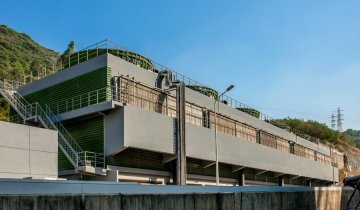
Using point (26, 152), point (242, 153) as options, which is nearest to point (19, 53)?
point (242, 153)

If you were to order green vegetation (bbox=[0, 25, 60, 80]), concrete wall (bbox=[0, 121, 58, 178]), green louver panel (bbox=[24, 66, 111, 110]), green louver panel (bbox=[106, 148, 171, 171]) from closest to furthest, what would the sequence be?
concrete wall (bbox=[0, 121, 58, 178])
green louver panel (bbox=[106, 148, 171, 171])
green louver panel (bbox=[24, 66, 111, 110])
green vegetation (bbox=[0, 25, 60, 80])

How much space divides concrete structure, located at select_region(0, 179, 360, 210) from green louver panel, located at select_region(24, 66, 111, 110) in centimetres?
1254

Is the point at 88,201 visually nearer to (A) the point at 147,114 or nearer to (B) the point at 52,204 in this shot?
(B) the point at 52,204

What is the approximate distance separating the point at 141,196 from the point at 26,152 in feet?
31.3

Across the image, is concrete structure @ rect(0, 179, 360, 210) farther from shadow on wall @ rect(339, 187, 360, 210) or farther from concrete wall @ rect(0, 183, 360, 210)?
shadow on wall @ rect(339, 187, 360, 210)

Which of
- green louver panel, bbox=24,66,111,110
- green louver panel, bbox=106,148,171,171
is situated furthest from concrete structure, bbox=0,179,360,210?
green louver panel, bbox=24,66,111,110

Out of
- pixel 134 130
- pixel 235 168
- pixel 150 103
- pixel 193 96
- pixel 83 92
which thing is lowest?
pixel 235 168

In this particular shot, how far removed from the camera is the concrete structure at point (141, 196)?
874 centimetres

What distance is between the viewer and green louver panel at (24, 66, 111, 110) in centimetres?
2364

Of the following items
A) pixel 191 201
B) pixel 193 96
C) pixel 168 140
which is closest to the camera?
pixel 191 201

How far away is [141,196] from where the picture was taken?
1125cm

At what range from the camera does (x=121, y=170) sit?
22.9 m

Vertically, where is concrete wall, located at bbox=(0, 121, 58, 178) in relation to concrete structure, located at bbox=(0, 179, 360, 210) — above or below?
above

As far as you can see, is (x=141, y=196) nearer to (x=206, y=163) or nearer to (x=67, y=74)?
(x=67, y=74)
